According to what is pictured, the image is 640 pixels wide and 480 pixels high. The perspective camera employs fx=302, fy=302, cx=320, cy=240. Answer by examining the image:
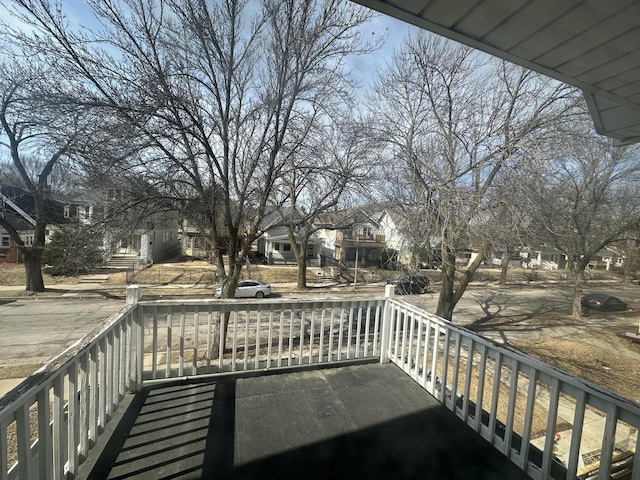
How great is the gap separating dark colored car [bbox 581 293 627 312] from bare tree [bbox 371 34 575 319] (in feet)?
48.3

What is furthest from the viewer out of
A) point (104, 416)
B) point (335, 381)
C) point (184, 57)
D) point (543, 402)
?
point (543, 402)

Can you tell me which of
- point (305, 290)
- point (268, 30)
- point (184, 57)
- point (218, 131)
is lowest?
point (305, 290)

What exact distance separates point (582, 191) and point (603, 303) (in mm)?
10637

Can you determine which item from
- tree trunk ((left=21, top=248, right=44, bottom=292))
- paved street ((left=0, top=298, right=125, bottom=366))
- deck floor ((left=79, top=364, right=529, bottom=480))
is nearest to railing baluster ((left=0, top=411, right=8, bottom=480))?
deck floor ((left=79, top=364, right=529, bottom=480))

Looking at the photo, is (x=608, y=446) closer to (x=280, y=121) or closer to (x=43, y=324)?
(x=280, y=121)

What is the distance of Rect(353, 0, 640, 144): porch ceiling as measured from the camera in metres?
1.52

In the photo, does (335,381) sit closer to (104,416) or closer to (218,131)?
(104,416)

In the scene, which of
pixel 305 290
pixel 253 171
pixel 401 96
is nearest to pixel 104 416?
pixel 253 171

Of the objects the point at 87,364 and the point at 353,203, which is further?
the point at 353,203

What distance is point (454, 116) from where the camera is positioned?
19.8ft

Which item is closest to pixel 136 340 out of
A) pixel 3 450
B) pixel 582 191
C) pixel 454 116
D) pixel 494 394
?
pixel 3 450

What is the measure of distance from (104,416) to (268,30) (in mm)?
5611

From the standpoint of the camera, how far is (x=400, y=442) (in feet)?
7.05

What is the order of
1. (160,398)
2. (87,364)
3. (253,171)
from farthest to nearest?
(253,171) → (160,398) → (87,364)
